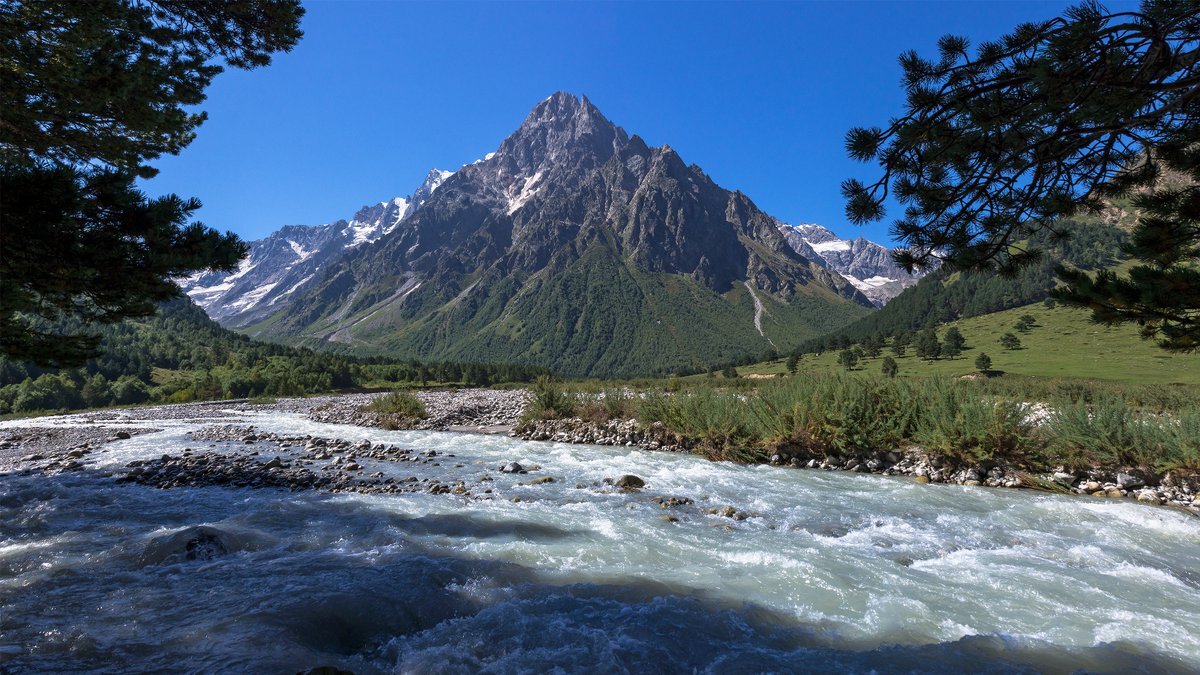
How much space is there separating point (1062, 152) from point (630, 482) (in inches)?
380

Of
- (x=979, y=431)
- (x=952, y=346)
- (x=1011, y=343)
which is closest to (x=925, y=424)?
(x=979, y=431)

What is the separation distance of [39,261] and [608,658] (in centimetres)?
696

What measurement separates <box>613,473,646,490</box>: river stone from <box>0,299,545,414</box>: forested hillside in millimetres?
31007

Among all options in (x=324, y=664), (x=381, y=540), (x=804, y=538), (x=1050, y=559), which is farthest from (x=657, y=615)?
(x=1050, y=559)

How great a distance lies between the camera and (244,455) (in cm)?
1741

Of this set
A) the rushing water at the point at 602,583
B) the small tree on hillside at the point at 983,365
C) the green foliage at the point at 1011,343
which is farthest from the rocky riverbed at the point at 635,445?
the green foliage at the point at 1011,343

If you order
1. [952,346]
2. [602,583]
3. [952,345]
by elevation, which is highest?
[952,345]

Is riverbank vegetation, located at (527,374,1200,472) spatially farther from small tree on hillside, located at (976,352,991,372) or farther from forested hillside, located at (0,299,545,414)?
small tree on hillside, located at (976,352,991,372)

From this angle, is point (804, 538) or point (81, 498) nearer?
point (804, 538)

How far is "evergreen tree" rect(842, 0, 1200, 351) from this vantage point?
167 inches

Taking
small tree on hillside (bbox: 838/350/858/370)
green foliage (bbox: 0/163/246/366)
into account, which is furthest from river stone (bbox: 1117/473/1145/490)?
small tree on hillside (bbox: 838/350/858/370)

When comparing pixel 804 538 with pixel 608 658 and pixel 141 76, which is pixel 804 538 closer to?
pixel 608 658

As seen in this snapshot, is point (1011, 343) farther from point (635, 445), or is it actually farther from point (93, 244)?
point (93, 244)

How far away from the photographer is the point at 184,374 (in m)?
94.0
